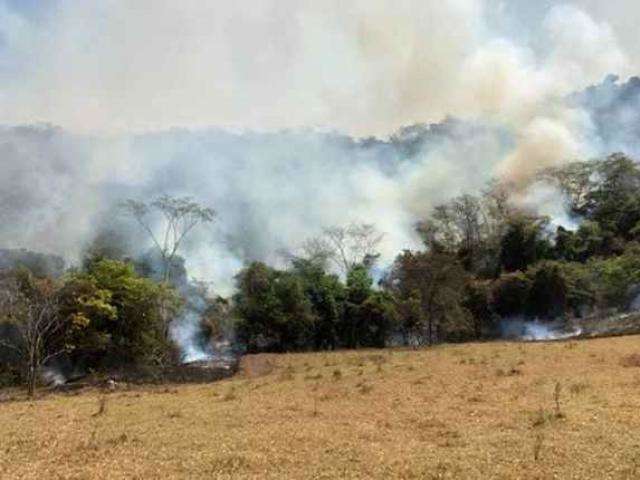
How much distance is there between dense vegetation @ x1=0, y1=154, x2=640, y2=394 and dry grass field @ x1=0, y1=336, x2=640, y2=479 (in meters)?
14.9

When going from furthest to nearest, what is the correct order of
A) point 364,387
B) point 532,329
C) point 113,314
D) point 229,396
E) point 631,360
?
point 532,329 → point 113,314 → point 631,360 → point 229,396 → point 364,387

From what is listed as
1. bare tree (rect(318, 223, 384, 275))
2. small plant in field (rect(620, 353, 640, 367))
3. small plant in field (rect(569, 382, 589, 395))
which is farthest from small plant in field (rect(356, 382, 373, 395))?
bare tree (rect(318, 223, 384, 275))

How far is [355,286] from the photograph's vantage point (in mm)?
62969

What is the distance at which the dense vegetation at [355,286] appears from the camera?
41.1m

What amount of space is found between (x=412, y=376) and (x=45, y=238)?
207 feet

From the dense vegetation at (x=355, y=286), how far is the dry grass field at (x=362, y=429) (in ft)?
48.9

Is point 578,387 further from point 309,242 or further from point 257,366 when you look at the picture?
point 309,242

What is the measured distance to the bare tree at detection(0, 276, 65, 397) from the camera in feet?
118

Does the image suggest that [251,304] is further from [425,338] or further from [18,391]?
[18,391]

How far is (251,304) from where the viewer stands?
2271 inches

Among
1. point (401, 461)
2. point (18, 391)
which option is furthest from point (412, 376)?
point (18, 391)

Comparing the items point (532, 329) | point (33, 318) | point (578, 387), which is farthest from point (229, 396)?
point (532, 329)

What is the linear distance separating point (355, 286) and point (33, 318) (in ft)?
104

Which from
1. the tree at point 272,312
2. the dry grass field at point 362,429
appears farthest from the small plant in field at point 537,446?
the tree at point 272,312
